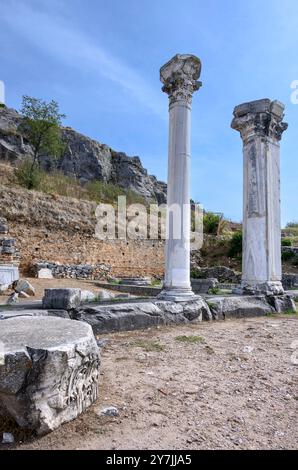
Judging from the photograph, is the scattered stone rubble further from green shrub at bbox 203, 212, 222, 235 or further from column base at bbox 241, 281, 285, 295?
green shrub at bbox 203, 212, 222, 235

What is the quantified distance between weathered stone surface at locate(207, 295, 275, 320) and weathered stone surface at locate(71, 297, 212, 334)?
244 millimetres

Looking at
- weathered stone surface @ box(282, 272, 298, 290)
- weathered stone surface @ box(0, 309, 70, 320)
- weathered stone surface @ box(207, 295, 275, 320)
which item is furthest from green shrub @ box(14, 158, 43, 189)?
weathered stone surface @ box(0, 309, 70, 320)

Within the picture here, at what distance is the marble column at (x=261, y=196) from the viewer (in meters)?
7.77

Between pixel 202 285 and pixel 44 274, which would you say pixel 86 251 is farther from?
pixel 202 285

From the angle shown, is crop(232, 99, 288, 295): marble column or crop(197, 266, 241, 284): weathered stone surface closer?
crop(232, 99, 288, 295): marble column

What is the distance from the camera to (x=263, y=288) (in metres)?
7.65

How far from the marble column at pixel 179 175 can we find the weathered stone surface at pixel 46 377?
3838 millimetres

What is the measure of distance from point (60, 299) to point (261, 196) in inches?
194

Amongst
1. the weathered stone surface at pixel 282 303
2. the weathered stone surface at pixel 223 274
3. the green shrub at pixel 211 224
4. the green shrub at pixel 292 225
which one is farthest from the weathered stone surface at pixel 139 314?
the green shrub at pixel 292 225

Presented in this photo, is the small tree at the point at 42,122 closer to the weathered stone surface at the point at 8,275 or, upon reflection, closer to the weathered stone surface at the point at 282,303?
the weathered stone surface at the point at 8,275

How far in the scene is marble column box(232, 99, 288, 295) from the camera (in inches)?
306

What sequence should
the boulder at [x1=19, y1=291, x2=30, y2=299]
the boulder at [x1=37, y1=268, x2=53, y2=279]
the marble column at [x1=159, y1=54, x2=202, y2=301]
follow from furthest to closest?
the boulder at [x1=37, y1=268, x2=53, y2=279], the boulder at [x1=19, y1=291, x2=30, y2=299], the marble column at [x1=159, y1=54, x2=202, y2=301]

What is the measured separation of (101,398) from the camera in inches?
111
